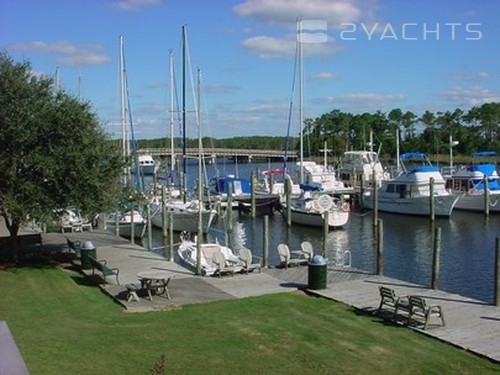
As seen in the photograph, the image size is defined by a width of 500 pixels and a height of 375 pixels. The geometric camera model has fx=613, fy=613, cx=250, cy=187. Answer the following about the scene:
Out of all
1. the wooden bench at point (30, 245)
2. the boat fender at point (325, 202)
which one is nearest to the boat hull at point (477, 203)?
the boat fender at point (325, 202)

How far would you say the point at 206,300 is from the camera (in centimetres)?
1903

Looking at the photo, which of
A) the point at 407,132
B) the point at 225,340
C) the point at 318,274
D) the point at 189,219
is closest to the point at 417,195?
the point at 189,219

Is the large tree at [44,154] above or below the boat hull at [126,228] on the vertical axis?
above

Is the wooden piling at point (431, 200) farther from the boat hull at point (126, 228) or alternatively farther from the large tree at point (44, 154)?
the large tree at point (44, 154)

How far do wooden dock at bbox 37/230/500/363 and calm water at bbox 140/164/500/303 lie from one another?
5422mm

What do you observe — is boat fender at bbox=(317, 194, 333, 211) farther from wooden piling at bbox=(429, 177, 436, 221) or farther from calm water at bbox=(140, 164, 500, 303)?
wooden piling at bbox=(429, 177, 436, 221)

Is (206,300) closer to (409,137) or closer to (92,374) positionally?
(92,374)

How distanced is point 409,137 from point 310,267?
454 feet

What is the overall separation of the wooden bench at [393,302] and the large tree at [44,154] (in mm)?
12202

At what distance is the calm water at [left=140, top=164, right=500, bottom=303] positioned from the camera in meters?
29.4

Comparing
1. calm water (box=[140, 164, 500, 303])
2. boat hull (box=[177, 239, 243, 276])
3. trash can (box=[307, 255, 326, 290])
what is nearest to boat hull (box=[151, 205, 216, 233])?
calm water (box=[140, 164, 500, 303])

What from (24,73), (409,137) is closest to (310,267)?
(24,73)

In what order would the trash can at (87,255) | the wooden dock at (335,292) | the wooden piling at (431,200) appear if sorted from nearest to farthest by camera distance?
the wooden dock at (335,292) < the trash can at (87,255) < the wooden piling at (431,200)

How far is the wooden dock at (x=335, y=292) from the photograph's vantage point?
15.1 metres
